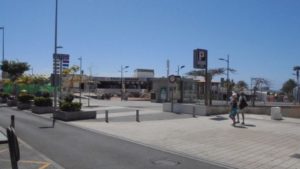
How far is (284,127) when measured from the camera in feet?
65.9

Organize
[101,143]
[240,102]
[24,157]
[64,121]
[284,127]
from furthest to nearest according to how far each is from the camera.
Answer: [64,121] → [240,102] → [284,127] → [101,143] → [24,157]

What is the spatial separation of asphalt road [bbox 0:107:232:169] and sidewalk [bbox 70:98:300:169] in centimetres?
80

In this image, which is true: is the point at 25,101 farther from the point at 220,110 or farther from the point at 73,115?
the point at 220,110

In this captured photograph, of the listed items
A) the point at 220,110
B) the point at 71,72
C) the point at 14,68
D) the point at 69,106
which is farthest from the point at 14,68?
the point at 220,110

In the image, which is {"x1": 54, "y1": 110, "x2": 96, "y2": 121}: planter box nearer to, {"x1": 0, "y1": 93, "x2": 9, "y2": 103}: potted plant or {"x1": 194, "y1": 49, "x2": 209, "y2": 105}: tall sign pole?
{"x1": 194, "y1": 49, "x2": 209, "y2": 105}: tall sign pole

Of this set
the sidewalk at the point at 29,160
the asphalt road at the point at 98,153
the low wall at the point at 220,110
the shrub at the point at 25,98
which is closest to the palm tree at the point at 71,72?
the shrub at the point at 25,98

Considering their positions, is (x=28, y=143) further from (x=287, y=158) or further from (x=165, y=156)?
(x=287, y=158)

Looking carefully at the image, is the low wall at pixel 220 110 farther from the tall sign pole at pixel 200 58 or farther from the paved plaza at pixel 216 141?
the paved plaza at pixel 216 141

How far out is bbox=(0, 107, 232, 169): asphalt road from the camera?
429 inches

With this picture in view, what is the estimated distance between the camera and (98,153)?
12.6m

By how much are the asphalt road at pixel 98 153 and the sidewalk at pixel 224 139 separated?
0.80 m

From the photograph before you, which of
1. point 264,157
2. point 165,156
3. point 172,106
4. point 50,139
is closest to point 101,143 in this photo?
point 50,139

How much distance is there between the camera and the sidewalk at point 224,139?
11.9 meters

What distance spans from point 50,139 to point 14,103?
2817cm
